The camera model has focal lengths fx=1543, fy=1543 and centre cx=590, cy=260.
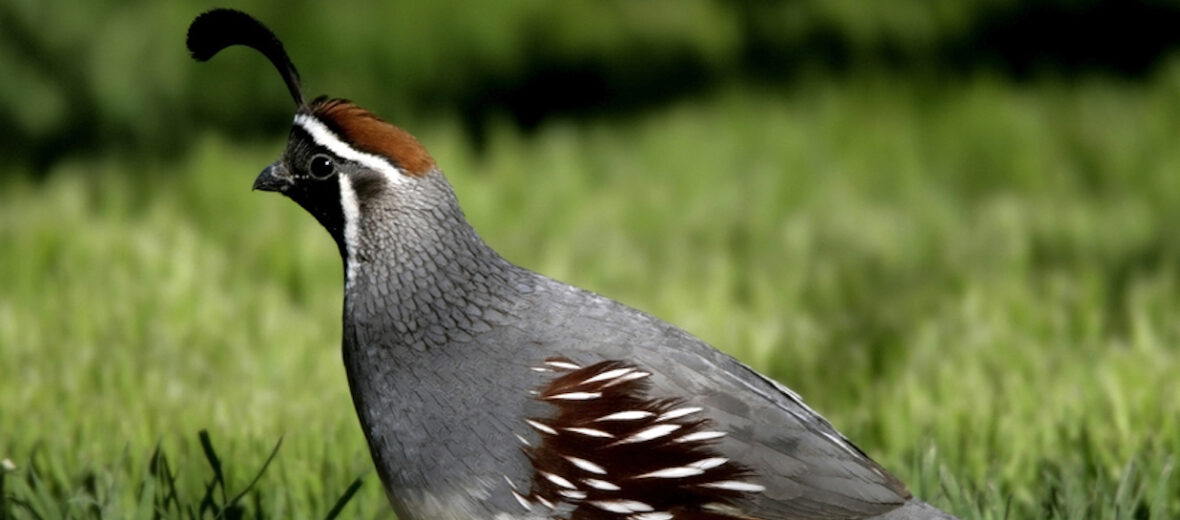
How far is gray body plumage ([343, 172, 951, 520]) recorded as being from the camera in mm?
2793

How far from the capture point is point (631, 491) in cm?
277

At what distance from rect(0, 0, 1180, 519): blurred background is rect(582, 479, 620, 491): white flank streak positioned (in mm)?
769

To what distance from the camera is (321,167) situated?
3031mm

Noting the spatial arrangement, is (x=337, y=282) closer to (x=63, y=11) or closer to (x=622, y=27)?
(x=63, y=11)

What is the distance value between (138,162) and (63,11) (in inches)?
29.4

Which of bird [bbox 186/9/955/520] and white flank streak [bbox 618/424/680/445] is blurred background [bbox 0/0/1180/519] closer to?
bird [bbox 186/9/955/520]

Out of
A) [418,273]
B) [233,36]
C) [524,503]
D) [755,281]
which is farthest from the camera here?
[755,281]

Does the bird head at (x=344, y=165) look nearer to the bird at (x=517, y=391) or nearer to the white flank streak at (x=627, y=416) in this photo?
the bird at (x=517, y=391)

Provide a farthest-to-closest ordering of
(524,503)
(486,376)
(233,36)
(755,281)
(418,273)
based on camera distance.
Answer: (755,281), (233,36), (418,273), (486,376), (524,503)

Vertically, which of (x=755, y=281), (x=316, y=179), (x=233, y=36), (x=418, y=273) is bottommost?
(x=418, y=273)

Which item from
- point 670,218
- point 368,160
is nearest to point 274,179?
point 368,160

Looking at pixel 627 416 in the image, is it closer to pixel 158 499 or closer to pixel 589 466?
pixel 589 466

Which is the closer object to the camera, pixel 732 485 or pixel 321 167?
pixel 732 485

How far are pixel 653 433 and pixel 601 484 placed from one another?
0.44ft
